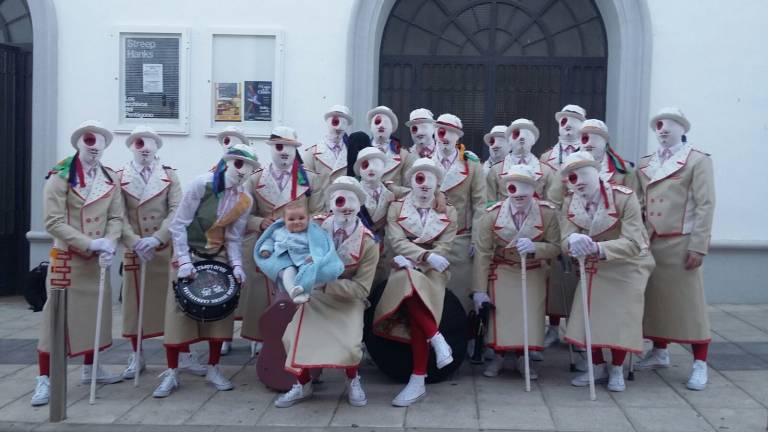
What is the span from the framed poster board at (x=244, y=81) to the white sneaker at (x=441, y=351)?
4394mm

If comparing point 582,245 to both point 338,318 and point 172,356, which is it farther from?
point 172,356

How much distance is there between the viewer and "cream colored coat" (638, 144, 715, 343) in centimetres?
605

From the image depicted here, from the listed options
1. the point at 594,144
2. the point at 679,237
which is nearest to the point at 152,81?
the point at 594,144

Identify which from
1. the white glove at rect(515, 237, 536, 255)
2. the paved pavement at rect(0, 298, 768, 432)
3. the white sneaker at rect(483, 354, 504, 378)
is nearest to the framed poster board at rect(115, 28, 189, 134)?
the paved pavement at rect(0, 298, 768, 432)

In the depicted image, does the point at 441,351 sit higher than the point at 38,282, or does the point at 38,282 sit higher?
the point at 38,282

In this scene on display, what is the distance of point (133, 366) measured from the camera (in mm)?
6434

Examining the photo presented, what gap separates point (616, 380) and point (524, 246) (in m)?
1.19

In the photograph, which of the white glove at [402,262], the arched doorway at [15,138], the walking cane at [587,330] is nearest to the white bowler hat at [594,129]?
the walking cane at [587,330]

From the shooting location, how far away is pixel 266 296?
657 cm

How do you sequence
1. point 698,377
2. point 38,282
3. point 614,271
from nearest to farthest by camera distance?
point 614,271
point 698,377
point 38,282

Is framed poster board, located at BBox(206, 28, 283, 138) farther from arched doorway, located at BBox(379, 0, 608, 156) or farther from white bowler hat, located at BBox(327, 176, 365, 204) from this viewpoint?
white bowler hat, located at BBox(327, 176, 365, 204)

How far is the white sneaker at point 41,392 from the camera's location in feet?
18.6

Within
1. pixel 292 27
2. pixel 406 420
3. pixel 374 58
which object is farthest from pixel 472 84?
pixel 406 420

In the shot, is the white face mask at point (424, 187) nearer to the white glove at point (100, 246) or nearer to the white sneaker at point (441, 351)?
the white sneaker at point (441, 351)
